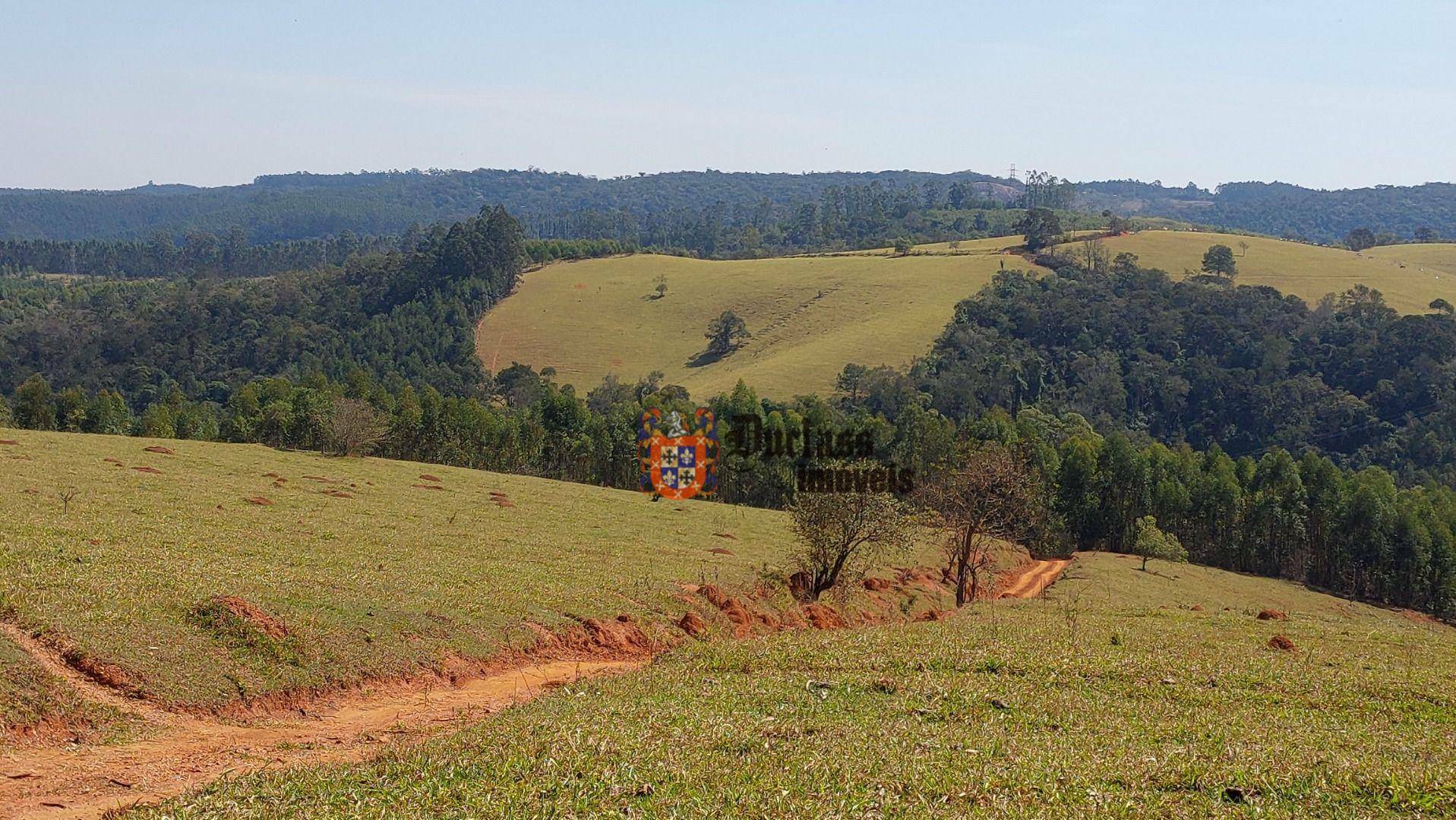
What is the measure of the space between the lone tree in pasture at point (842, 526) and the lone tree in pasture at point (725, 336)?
112 m

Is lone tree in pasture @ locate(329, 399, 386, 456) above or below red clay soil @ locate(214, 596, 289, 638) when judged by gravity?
below

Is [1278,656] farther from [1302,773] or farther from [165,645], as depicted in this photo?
[165,645]

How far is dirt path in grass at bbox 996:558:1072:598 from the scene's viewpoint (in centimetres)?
5300

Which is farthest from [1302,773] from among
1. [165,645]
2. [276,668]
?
[165,645]

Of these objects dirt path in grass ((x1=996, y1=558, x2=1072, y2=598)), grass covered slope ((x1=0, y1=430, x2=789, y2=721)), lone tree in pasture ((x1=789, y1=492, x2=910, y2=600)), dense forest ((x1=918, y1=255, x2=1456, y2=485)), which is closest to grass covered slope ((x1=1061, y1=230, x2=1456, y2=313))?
dense forest ((x1=918, y1=255, x2=1456, y2=485))

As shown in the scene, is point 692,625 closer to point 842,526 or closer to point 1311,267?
point 842,526

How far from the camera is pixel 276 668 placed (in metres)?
18.6

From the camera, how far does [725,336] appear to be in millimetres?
149875

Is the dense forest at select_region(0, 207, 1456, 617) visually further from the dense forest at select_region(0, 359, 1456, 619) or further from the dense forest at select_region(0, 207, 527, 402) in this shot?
the dense forest at select_region(0, 207, 527, 402)

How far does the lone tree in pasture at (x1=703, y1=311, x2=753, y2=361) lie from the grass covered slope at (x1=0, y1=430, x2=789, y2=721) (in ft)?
310

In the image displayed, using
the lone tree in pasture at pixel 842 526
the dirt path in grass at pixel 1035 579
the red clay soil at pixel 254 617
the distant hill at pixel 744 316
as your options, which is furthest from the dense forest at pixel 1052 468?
the red clay soil at pixel 254 617

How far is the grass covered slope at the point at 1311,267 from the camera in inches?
6216

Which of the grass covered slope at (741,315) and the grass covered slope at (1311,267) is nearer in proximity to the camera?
the grass covered slope at (741,315)

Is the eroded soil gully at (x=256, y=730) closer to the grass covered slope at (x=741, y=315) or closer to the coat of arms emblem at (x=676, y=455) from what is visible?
the coat of arms emblem at (x=676, y=455)
